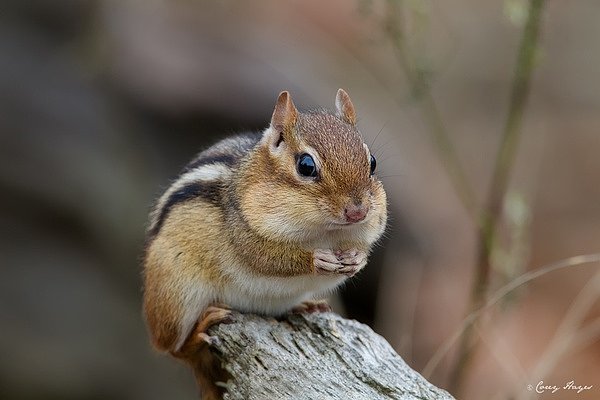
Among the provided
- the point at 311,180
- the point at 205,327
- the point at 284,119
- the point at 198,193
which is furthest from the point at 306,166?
the point at 205,327

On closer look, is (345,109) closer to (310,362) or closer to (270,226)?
(270,226)

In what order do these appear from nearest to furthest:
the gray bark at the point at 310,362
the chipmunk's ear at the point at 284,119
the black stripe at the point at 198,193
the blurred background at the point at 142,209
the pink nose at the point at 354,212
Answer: the gray bark at the point at 310,362
the pink nose at the point at 354,212
the chipmunk's ear at the point at 284,119
the black stripe at the point at 198,193
the blurred background at the point at 142,209

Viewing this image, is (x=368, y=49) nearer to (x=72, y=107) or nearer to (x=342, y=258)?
(x=72, y=107)

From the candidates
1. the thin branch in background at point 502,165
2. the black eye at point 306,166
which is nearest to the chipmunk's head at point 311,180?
the black eye at point 306,166

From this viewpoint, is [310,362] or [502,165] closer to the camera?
[310,362]

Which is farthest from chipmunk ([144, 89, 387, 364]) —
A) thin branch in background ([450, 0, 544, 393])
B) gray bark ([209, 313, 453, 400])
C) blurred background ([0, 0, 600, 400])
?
blurred background ([0, 0, 600, 400])

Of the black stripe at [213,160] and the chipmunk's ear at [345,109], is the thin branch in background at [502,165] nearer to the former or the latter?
the chipmunk's ear at [345,109]
